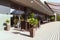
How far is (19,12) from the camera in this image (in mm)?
24750

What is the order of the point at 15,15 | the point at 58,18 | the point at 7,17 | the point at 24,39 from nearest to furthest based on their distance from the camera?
the point at 24,39 → the point at 7,17 → the point at 15,15 → the point at 58,18

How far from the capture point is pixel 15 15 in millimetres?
23531

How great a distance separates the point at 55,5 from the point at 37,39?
5087 cm

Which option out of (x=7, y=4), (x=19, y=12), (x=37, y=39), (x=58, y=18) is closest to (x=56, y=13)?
(x=58, y=18)

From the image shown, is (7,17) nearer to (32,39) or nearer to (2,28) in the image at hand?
(2,28)

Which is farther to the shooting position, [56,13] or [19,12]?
[56,13]

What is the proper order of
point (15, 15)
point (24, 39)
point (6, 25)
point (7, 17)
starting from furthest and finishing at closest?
point (15, 15) → point (7, 17) → point (6, 25) → point (24, 39)

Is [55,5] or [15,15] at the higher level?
[55,5]

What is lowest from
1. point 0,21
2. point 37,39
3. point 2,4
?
point 37,39

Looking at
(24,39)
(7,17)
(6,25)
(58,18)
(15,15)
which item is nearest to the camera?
(24,39)

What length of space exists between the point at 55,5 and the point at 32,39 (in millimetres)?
50948

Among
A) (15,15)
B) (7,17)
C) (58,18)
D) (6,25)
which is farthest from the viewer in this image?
(58,18)

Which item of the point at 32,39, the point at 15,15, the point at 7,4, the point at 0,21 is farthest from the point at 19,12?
the point at 32,39

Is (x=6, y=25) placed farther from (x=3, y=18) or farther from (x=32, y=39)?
(x=32, y=39)
